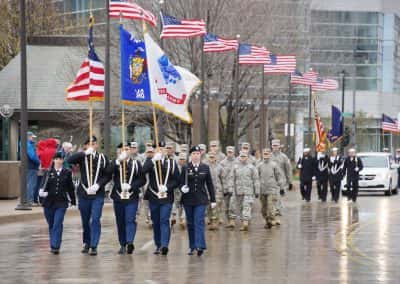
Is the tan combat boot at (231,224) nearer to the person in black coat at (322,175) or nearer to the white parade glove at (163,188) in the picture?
the white parade glove at (163,188)

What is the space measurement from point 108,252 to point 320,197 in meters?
20.0

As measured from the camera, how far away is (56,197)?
17812 millimetres

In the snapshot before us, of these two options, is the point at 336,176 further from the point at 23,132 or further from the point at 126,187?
the point at 126,187

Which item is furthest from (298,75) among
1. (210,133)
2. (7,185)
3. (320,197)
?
(7,185)

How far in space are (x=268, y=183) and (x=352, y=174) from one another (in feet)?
37.5

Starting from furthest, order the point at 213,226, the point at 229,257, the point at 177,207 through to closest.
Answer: the point at 177,207 < the point at 213,226 < the point at 229,257

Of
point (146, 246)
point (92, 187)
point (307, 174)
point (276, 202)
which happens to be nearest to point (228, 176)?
point (276, 202)

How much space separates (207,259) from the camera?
16875 millimetres

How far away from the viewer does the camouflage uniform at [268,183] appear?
80.5 ft

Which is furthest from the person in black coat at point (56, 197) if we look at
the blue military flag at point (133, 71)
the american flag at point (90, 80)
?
the american flag at point (90, 80)

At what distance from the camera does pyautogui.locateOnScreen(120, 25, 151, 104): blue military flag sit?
65.8 ft

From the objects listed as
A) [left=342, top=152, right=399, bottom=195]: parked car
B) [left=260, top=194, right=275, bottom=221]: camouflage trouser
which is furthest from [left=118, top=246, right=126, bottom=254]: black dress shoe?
[left=342, top=152, right=399, bottom=195]: parked car

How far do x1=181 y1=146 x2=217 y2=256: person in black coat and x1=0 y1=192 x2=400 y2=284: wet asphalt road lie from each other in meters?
0.34

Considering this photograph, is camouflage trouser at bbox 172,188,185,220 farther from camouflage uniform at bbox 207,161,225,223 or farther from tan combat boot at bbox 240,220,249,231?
tan combat boot at bbox 240,220,249,231
